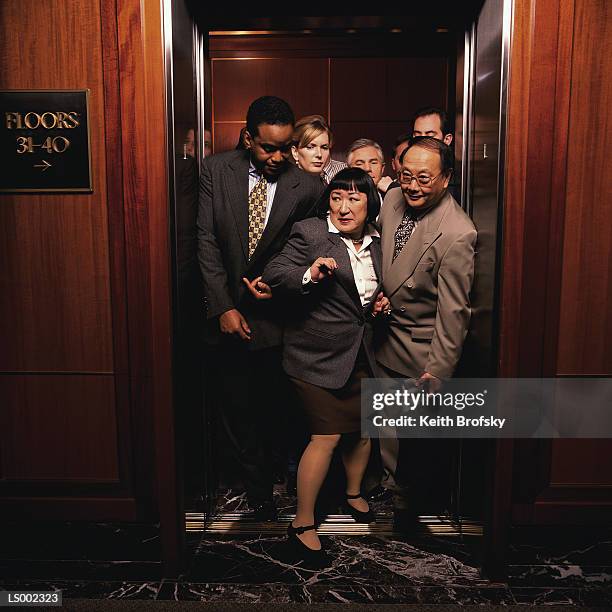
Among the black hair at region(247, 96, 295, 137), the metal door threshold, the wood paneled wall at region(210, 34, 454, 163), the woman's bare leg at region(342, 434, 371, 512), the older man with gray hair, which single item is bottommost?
the metal door threshold

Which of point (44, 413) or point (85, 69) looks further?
point (44, 413)

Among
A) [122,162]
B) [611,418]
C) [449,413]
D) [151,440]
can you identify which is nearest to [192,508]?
[151,440]

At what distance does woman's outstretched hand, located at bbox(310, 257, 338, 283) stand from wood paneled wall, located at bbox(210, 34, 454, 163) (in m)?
2.81

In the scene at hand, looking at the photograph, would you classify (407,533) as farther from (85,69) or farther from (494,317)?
(85,69)

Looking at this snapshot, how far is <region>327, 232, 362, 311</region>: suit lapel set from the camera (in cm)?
223

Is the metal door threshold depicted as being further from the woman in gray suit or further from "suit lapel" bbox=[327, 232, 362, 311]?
"suit lapel" bbox=[327, 232, 362, 311]

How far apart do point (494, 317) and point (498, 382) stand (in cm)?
22

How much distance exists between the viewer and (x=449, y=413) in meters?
2.43

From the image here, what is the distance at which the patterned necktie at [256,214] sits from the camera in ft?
8.09

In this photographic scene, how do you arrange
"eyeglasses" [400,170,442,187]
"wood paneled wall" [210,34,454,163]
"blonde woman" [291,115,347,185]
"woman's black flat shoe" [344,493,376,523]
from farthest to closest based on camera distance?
"wood paneled wall" [210,34,454,163]
"blonde woman" [291,115,347,185]
"woman's black flat shoe" [344,493,376,523]
"eyeglasses" [400,170,442,187]

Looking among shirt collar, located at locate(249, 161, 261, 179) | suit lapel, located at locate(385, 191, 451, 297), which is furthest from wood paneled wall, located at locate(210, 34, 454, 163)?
suit lapel, located at locate(385, 191, 451, 297)

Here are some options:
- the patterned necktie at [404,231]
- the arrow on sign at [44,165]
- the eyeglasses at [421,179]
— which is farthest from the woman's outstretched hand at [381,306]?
the arrow on sign at [44,165]

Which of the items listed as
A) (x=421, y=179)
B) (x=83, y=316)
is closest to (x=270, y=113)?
(x=421, y=179)

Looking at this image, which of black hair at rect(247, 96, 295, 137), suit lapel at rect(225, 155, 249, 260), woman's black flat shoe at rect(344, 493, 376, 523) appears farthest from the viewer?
woman's black flat shoe at rect(344, 493, 376, 523)
